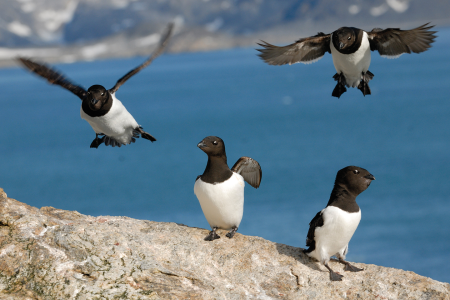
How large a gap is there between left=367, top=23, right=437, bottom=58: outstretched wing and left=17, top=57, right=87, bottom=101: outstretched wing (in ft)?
16.0

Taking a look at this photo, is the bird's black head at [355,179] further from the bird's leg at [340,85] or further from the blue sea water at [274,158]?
the blue sea water at [274,158]

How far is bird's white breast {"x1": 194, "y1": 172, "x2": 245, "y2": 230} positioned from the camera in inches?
352

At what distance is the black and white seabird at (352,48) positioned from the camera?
26.4 ft

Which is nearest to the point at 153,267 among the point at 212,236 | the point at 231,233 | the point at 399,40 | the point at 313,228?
the point at 212,236

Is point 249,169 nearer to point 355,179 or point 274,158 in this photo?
point 355,179

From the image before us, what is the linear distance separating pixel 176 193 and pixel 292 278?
64.6 metres

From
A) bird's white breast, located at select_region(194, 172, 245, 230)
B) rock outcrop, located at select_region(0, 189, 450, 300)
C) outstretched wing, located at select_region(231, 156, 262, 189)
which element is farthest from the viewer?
outstretched wing, located at select_region(231, 156, 262, 189)

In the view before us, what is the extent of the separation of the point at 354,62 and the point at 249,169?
9.23 feet

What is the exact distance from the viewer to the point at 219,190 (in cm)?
891

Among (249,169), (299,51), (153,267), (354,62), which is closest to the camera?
(153,267)

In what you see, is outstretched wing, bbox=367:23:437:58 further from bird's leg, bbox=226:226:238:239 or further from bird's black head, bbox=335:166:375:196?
bird's leg, bbox=226:226:238:239

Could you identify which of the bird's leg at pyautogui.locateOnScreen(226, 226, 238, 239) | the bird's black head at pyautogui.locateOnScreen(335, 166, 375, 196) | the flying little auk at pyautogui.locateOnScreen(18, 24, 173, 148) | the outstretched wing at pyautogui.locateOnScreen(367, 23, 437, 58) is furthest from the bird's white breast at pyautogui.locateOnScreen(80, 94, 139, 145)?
the outstretched wing at pyautogui.locateOnScreen(367, 23, 437, 58)

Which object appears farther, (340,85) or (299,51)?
(299,51)

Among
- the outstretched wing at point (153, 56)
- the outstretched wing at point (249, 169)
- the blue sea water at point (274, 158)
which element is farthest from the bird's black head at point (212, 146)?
the blue sea water at point (274, 158)
